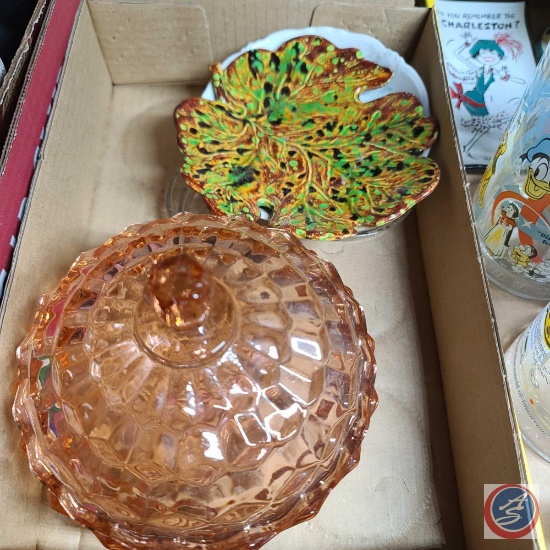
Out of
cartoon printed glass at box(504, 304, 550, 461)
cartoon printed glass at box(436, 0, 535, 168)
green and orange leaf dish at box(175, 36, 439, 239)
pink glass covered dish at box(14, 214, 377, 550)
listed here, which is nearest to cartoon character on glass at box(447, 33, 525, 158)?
cartoon printed glass at box(436, 0, 535, 168)

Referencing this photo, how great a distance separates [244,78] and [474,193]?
0.84ft

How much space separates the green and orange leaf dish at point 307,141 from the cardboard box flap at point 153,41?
0.05 meters

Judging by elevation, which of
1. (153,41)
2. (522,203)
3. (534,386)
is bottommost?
(534,386)

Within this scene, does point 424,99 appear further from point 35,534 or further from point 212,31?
point 35,534

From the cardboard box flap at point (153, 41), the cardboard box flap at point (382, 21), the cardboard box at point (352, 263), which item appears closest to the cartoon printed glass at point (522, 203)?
the cardboard box at point (352, 263)

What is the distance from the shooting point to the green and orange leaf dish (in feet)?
1.77

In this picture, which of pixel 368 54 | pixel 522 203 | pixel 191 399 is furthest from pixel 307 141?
pixel 191 399

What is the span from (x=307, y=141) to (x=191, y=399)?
336mm

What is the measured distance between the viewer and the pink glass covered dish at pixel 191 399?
1.19ft

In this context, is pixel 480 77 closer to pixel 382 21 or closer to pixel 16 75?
pixel 382 21

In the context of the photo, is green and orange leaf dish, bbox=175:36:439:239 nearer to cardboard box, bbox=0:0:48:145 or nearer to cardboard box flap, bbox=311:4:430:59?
cardboard box flap, bbox=311:4:430:59

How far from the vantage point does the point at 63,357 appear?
40 cm

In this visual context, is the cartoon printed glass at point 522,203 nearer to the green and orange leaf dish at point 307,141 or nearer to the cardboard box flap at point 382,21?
the green and orange leaf dish at point 307,141

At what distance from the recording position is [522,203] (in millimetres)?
479
